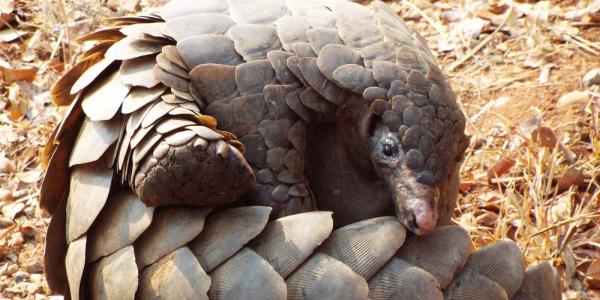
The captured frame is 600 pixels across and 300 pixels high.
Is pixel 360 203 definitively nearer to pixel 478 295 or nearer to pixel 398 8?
pixel 478 295

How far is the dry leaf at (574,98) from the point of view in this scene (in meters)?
4.45

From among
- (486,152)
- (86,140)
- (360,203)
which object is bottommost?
(486,152)

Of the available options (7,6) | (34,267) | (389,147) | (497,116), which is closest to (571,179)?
(497,116)

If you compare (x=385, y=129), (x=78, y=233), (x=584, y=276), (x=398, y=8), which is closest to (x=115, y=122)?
(x=78, y=233)

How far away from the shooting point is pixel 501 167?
4.25 m

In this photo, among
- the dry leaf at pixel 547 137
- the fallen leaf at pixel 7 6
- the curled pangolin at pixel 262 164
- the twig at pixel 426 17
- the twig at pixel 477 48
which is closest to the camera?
the curled pangolin at pixel 262 164

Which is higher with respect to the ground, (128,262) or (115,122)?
(115,122)

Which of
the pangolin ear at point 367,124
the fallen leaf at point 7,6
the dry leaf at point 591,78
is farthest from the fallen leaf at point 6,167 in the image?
the dry leaf at point 591,78

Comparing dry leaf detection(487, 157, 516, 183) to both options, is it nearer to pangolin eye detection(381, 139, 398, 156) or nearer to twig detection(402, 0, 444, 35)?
twig detection(402, 0, 444, 35)

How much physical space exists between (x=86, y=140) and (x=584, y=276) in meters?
1.99

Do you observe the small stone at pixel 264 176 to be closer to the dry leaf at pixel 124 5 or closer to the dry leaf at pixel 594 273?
the dry leaf at pixel 594 273

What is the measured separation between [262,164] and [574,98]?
2192 mm

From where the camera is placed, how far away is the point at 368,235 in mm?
2711

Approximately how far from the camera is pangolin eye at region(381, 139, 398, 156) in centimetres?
285
